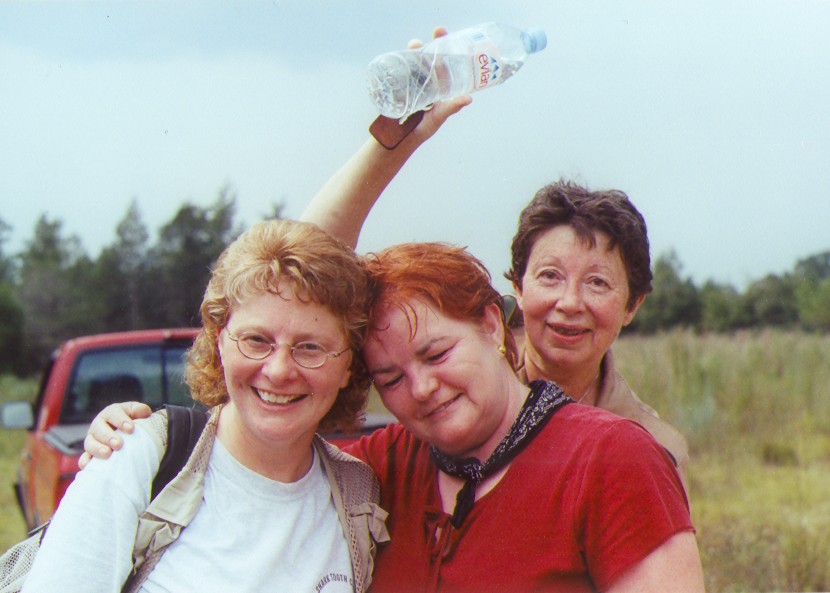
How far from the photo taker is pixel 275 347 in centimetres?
201

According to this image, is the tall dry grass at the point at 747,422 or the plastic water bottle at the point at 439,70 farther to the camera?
the tall dry grass at the point at 747,422

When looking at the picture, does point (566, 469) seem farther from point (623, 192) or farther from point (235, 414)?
point (623, 192)

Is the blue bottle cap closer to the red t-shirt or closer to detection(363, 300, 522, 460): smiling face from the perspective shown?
detection(363, 300, 522, 460): smiling face

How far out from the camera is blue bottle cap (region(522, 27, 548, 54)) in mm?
2750

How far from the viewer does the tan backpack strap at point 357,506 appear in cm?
213

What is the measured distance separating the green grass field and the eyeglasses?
12.8 feet

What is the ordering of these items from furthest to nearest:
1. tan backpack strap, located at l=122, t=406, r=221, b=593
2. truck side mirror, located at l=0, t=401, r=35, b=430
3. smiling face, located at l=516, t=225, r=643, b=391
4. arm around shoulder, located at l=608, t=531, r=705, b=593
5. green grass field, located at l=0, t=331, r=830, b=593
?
green grass field, located at l=0, t=331, r=830, b=593 < truck side mirror, located at l=0, t=401, r=35, b=430 < smiling face, located at l=516, t=225, r=643, b=391 < tan backpack strap, located at l=122, t=406, r=221, b=593 < arm around shoulder, located at l=608, t=531, r=705, b=593

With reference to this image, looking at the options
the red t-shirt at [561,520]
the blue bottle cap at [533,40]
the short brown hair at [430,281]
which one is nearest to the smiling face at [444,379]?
the short brown hair at [430,281]

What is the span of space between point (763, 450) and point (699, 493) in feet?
3.83

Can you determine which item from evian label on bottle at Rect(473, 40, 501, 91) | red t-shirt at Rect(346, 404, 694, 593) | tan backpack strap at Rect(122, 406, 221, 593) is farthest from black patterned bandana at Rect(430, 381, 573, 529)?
evian label on bottle at Rect(473, 40, 501, 91)

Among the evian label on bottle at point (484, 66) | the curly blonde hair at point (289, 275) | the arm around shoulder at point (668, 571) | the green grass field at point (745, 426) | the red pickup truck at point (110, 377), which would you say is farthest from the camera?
the green grass field at point (745, 426)

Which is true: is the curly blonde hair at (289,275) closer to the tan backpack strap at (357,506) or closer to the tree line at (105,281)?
the tan backpack strap at (357,506)

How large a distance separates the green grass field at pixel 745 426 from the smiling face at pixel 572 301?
120 inches

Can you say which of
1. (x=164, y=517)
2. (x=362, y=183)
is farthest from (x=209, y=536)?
(x=362, y=183)
